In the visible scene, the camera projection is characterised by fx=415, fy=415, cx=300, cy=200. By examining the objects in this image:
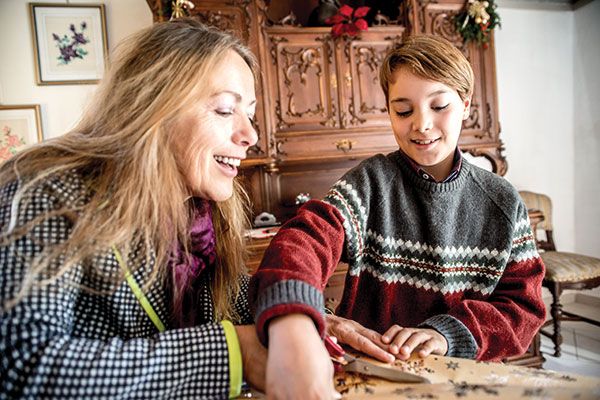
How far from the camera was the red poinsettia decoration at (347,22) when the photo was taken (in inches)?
111

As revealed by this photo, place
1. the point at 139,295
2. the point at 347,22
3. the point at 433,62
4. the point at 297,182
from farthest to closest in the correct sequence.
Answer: the point at 297,182 → the point at 347,22 → the point at 433,62 → the point at 139,295

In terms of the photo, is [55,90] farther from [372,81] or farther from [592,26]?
[592,26]

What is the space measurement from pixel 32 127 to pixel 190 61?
2768 mm

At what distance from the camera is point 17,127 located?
9.77 ft

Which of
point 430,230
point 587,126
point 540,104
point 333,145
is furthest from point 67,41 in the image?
point 587,126

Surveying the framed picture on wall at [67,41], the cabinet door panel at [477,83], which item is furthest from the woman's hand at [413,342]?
the framed picture on wall at [67,41]

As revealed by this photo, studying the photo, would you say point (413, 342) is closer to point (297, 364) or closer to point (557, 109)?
point (297, 364)

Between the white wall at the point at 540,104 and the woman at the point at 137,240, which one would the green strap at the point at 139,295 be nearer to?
the woman at the point at 137,240

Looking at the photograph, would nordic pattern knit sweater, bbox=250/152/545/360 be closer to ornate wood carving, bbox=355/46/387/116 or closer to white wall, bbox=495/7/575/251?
ornate wood carving, bbox=355/46/387/116

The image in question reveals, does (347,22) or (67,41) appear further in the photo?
(67,41)

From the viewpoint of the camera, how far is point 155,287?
75 centimetres

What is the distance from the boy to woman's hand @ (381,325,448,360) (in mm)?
50

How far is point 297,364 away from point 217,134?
0.49 metres

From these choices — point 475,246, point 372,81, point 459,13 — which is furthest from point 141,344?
point 459,13
